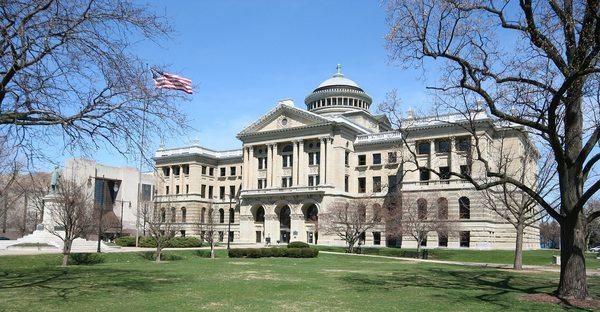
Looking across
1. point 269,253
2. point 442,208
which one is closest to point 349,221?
point 442,208

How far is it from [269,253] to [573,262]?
31860mm

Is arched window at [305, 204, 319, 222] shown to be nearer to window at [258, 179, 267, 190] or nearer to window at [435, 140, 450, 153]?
window at [258, 179, 267, 190]

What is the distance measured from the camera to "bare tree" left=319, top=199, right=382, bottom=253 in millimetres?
61725

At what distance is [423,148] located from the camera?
250ft

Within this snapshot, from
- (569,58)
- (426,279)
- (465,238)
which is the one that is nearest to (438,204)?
(465,238)

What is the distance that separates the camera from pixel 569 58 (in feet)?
62.8

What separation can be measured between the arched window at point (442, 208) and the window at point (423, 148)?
23.6 feet

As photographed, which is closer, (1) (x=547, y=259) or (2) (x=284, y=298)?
(2) (x=284, y=298)

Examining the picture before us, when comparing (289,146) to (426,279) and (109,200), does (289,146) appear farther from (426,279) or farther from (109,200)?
(426,279)

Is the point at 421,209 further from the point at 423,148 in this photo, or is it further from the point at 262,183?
the point at 262,183

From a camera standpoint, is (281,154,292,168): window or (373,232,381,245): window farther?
(281,154,292,168): window

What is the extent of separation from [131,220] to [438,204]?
227 ft

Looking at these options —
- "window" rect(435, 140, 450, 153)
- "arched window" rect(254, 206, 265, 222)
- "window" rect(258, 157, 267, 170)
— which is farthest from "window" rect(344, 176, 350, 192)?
"window" rect(435, 140, 450, 153)

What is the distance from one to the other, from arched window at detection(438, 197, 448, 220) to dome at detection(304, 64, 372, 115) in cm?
3057
